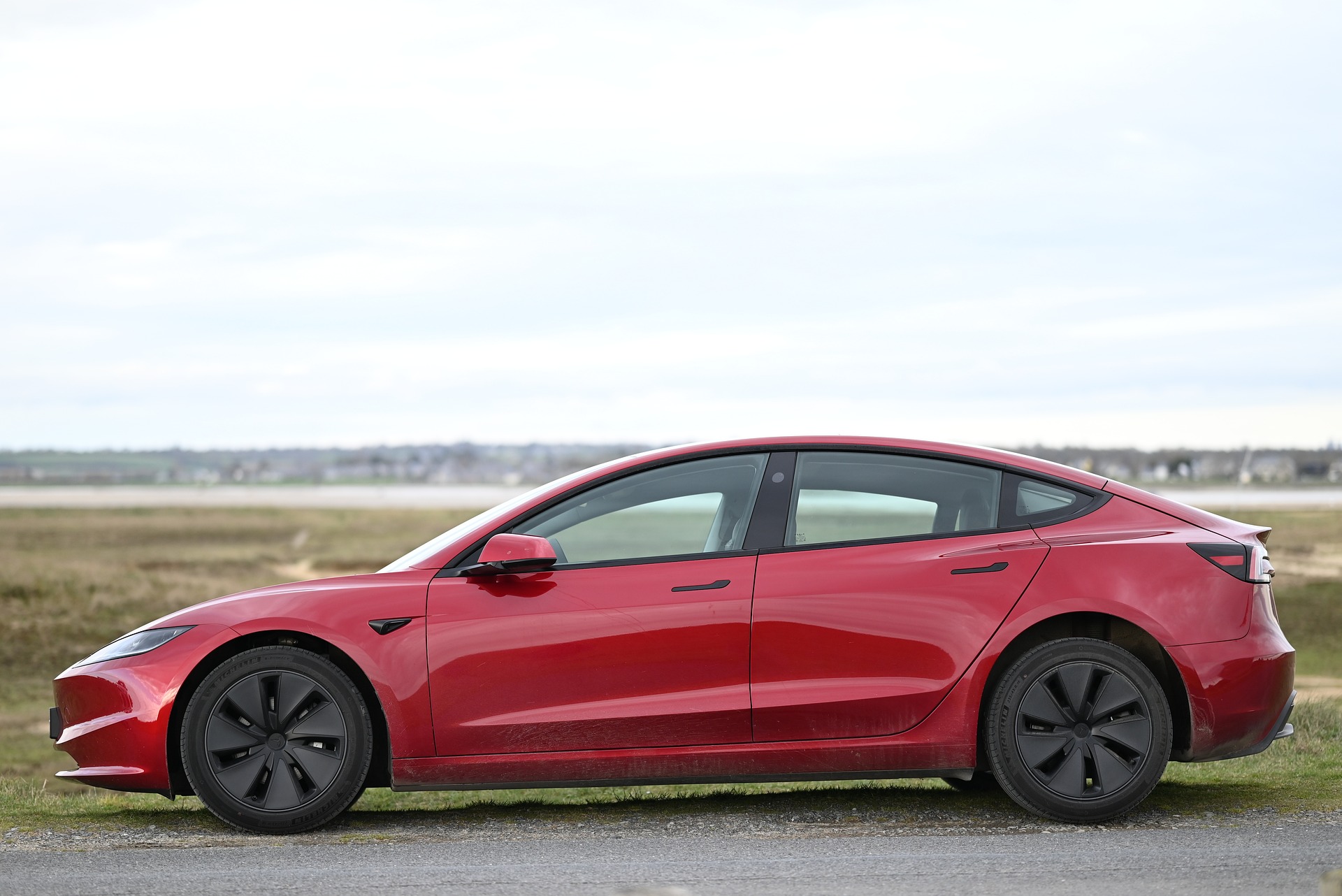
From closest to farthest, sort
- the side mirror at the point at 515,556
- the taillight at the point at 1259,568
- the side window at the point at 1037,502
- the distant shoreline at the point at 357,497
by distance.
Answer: the side mirror at the point at 515,556 < the taillight at the point at 1259,568 < the side window at the point at 1037,502 < the distant shoreline at the point at 357,497

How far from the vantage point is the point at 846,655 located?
5.09 meters

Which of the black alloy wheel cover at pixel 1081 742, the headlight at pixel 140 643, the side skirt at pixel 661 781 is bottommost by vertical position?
the side skirt at pixel 661 781

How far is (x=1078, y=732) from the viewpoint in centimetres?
517

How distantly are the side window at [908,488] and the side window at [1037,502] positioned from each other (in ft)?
0.18

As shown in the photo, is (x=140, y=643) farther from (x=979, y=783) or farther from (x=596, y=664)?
(x=979, y=783)

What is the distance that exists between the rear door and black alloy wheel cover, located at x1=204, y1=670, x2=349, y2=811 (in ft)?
5.59

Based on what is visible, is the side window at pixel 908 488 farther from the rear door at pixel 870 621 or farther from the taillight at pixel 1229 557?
the taillight at pixel 1229 557

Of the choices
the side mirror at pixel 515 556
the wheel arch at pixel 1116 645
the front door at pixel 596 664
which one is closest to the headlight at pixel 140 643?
the front door at pixel 596 664

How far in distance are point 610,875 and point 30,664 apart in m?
17.2

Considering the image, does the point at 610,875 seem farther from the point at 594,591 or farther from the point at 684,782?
the point at 594,591

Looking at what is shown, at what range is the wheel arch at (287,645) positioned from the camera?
5152mm

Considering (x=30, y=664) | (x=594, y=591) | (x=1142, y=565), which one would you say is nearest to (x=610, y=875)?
(x=594, y=591)

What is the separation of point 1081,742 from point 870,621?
3.24 feet

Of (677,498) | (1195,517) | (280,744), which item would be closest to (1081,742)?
(1195,517)
